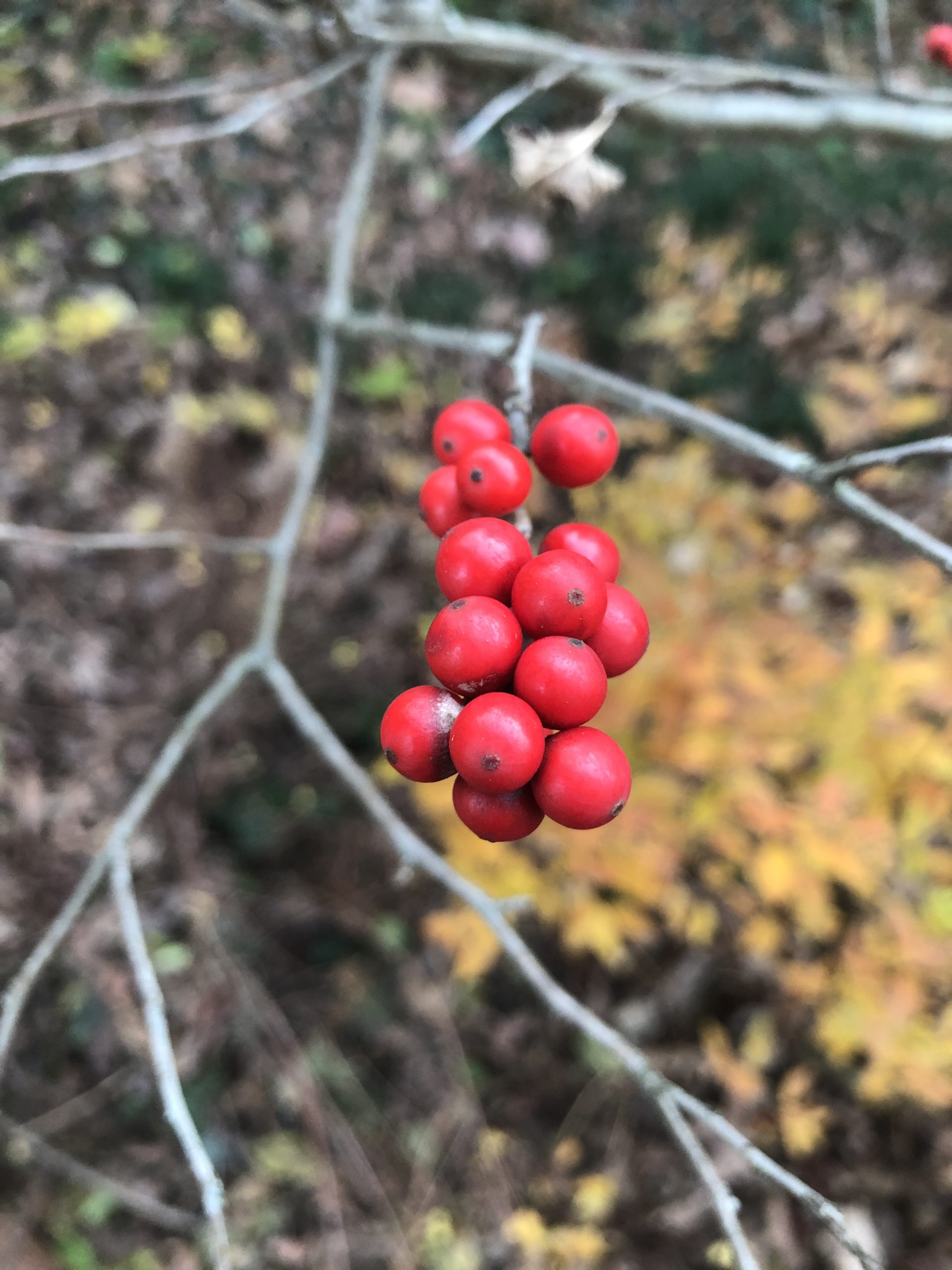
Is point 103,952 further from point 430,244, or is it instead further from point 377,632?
point 430,244

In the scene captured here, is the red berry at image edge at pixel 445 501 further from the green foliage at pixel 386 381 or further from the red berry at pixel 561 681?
the green foliage at pixel 386 381

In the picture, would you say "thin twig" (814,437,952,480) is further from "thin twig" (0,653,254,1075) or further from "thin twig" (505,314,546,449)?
"thin twig" (0,653,254,1075)

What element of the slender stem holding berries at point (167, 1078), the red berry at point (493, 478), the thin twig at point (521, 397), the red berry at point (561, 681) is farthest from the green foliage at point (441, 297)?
the red berry at point (561, 681)

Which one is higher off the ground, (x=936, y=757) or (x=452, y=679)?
(x=936, y=757)

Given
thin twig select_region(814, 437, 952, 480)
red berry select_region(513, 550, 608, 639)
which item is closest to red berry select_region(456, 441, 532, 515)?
red berry select_region(513, 550, 608, 639)

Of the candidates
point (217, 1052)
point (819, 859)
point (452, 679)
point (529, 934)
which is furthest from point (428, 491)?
point (217, 1052)

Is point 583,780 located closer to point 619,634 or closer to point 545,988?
point 619,634
